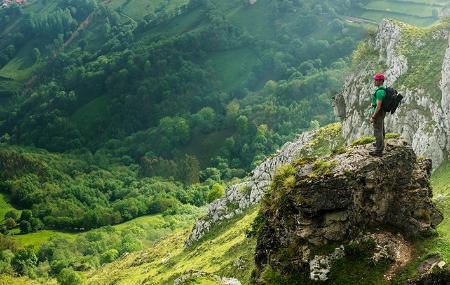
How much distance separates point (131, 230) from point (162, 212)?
27.7 metres

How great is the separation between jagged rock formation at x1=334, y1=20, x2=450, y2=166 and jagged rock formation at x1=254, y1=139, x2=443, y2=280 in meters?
24.1

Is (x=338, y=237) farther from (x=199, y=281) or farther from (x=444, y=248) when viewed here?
(x=199, y=281)

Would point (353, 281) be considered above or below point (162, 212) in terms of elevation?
above

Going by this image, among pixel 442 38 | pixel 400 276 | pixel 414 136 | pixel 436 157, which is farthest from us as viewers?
pixel 442 38

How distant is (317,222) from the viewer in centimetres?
2803

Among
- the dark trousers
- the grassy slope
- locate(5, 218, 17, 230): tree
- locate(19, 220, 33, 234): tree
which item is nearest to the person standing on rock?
the dark trousers

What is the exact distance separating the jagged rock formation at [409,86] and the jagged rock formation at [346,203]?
2415cm

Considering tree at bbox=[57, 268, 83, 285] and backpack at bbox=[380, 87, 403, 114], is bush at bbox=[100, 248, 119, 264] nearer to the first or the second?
tree at bbox=[57, 268, 83, 285]

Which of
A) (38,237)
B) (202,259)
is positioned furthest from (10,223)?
(202,259)

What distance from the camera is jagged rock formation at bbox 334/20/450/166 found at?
5328cm


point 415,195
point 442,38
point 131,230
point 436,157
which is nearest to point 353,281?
point 415,195

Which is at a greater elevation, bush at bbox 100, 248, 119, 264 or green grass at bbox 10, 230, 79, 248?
bush at bbox 100, 248, 119, 264

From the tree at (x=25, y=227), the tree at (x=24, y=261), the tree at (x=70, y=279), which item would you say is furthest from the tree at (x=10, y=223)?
the tree at (x=70, y=279)

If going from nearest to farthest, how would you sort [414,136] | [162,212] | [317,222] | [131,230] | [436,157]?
[317,222]
[436,157]
[414,136]
[131,230]
[162,212]
